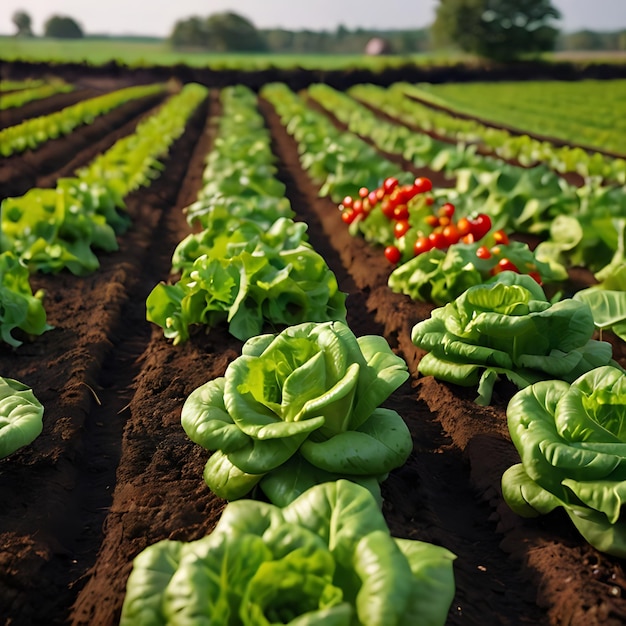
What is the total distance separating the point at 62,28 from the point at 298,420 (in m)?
104

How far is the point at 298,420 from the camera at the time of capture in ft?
10.0

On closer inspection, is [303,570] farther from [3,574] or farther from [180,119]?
[180,119]

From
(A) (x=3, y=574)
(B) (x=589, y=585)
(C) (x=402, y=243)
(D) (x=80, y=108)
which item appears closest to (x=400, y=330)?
(C) (x=402, y=243)

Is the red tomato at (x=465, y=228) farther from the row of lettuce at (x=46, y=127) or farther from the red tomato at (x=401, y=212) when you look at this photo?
the row of lettuce at (x=46, y=127)

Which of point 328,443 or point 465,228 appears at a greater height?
point 465,228

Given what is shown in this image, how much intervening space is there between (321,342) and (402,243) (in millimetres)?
3492

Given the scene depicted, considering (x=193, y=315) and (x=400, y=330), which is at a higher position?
(x=193, y=315)

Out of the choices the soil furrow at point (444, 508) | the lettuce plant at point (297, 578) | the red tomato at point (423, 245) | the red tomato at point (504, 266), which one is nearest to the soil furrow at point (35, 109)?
the red tomato at point (423, 245)

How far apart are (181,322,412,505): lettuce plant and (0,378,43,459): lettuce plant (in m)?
0.88

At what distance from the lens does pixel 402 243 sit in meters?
6.53

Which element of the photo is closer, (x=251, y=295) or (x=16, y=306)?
(x=251, y=295)

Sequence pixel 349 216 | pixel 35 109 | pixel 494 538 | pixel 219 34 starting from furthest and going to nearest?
1. pixel 219 34
2. pixel 35 109
3. pixel 349 216
4. pixel 494 538

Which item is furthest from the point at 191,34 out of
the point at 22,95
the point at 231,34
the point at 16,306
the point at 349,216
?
the point at 16,306

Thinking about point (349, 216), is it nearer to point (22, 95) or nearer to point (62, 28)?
point (22, 95)
